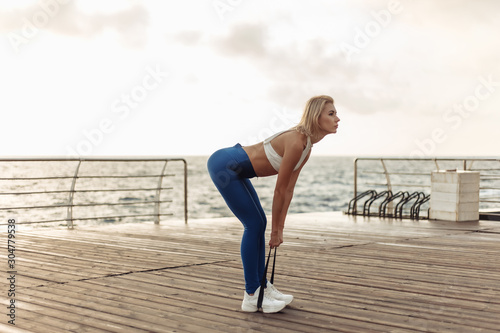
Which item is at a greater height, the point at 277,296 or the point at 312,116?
the point at 312,116

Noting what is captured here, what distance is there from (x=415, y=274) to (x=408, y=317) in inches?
58.3

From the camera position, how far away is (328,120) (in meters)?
3.56

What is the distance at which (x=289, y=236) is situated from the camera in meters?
7.71

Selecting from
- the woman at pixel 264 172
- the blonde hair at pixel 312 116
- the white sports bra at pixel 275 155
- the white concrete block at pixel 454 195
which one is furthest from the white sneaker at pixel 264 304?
the white concrete block at pixel 454 195

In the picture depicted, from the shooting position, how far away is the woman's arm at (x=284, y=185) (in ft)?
11.4

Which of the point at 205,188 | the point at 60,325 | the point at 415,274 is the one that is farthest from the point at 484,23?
the point at 205,188

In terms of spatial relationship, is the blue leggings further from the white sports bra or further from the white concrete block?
the white concrete block

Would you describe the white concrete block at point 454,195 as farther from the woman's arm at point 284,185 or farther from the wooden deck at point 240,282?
the woman's arm at point 284,185

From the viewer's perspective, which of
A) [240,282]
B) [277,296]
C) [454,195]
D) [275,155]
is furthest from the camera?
[454,195]

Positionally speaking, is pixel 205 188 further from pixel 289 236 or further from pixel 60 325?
pixel 60 325

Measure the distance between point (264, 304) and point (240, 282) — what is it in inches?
38.2

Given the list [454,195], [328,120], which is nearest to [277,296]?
[328,120]

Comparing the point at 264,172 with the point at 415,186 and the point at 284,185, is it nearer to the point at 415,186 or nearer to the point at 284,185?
the point at 284,185

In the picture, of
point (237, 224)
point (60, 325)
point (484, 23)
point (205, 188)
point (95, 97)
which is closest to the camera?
point (60, 325)
